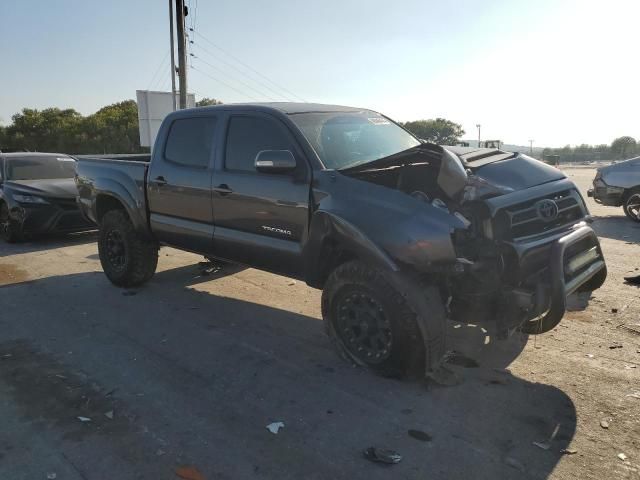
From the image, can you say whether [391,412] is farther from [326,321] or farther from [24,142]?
[24,142]

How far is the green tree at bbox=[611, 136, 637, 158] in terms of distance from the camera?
2571 inches

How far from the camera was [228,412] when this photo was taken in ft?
10.8

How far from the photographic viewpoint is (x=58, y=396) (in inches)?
138

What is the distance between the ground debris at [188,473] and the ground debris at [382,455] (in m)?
0.90

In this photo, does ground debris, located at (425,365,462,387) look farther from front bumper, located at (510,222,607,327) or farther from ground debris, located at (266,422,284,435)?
ground debris, located at (266,422,284,435)

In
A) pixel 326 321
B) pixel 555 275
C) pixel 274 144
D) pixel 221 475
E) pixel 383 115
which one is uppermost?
pixel 383 115

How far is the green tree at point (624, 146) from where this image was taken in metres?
65.3

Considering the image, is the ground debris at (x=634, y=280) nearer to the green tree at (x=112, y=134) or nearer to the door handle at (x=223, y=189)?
A: the door handle at (x=223, y=189)

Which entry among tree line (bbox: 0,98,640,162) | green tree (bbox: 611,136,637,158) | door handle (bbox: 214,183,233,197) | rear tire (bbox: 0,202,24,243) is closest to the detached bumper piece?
rear tire (bbox: 0,202,24,243)

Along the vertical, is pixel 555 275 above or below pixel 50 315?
above

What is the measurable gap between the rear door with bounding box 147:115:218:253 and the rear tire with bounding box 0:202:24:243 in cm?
485

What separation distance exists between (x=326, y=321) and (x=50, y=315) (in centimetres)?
310

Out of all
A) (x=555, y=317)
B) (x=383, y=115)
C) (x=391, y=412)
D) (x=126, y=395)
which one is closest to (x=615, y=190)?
(x=383, y=115)

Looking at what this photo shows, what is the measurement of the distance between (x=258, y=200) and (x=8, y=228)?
7083 mm
